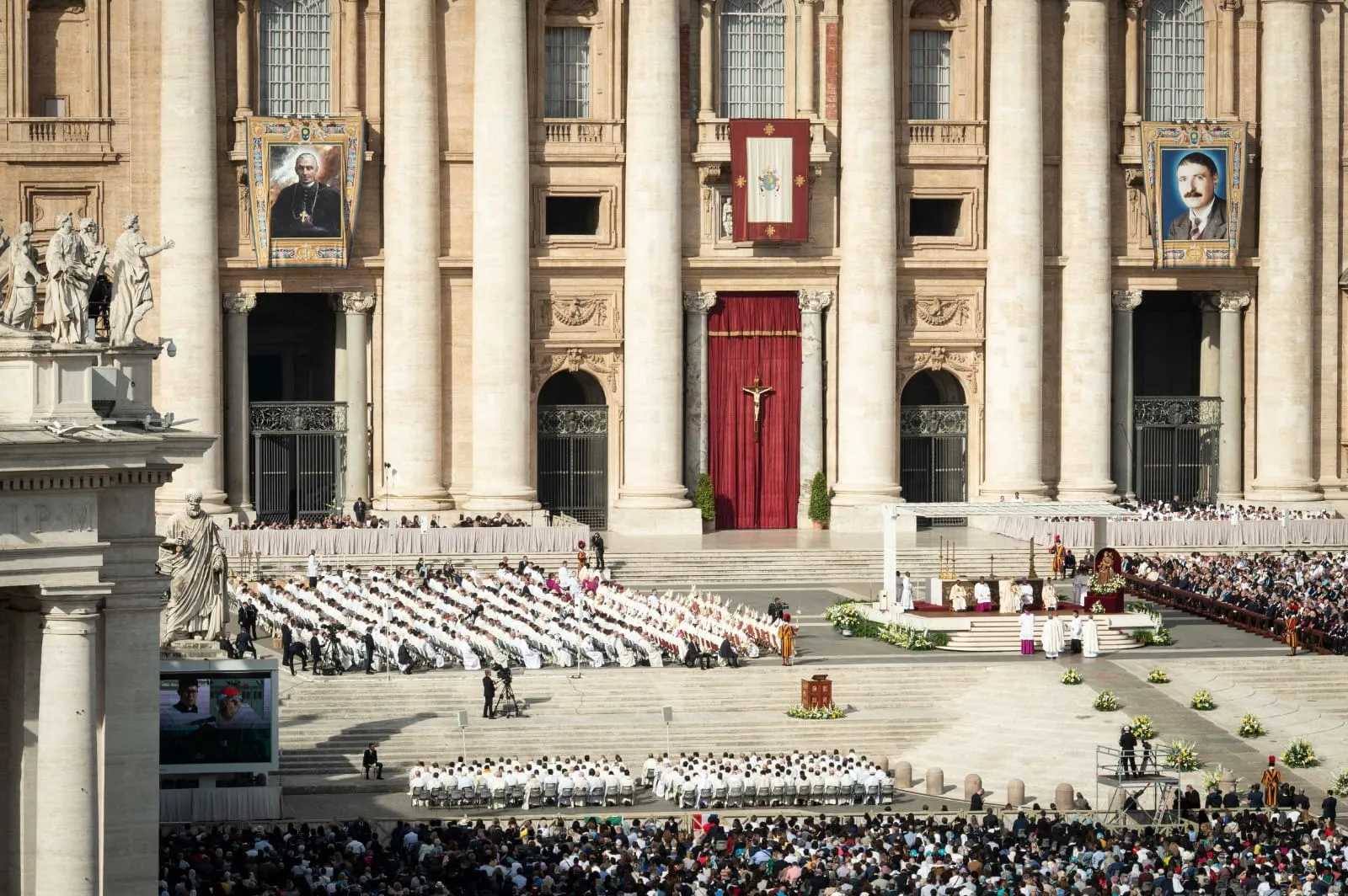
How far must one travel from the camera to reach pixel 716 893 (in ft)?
129

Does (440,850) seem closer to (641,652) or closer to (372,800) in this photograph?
(372,800)

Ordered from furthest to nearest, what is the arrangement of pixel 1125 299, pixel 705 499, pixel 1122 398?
pixel 1122 398 → pixel 1125 299 → pixel 705 499

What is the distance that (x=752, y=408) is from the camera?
85875 mm

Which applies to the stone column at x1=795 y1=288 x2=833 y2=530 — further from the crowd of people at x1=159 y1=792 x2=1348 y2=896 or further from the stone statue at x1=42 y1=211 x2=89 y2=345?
the stone statue at x1=42 y1=211 x2=89 y2=345

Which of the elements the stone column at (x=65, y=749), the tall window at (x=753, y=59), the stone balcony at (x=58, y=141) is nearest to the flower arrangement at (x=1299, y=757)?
the stone column at (x=65, y=749)

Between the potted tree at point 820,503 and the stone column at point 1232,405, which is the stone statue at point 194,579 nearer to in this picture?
the potted tree at point 820,503

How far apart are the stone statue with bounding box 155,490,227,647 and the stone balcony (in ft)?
120

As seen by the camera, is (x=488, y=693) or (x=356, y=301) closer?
(x=488, y=693)

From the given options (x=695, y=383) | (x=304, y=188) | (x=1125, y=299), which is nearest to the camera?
(x=304, y=188)

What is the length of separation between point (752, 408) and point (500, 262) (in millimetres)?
9641

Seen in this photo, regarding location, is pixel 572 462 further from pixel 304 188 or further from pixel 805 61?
pixel 805 61

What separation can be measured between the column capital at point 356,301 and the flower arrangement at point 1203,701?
33.2 m

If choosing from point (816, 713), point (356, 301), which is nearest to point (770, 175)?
point (356, 301)

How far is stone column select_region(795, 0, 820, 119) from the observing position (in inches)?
3346
